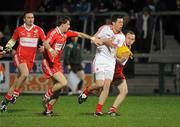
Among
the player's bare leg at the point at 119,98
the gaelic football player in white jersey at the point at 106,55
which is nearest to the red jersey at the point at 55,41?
the gaelic football player in white jersey at the point at 106,55

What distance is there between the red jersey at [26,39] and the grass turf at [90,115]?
59.2 inches

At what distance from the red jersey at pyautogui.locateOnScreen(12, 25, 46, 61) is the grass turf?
1503mm

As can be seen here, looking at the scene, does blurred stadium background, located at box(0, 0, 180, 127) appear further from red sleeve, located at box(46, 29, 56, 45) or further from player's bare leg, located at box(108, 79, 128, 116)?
red sleeve, located at box(46, 29, 56, 45)

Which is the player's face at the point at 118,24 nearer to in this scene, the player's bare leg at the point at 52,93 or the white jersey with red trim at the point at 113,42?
the white jersey with red trim at the point at 113,42

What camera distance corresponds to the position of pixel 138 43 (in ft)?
91.7

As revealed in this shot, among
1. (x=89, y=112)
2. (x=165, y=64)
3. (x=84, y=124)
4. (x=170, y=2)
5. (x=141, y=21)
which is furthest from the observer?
(x=170, y=2)

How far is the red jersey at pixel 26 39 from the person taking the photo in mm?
17531

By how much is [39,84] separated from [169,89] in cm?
499

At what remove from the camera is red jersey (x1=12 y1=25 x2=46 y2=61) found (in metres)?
17.5

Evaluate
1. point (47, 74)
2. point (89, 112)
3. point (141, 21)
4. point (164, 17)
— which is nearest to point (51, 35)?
point (47, 74)

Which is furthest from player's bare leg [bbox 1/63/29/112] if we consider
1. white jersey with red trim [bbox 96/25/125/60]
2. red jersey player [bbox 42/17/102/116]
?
white jersey with red trim [bbox 96/25/125/60]

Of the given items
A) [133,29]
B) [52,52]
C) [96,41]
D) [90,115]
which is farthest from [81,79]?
[52,52]

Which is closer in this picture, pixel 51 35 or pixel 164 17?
pixel 51 35

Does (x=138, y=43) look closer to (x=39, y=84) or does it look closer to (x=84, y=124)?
(x=39, y=84)
